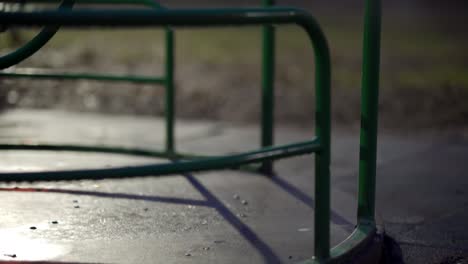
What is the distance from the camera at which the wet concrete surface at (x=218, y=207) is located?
3.04 metres

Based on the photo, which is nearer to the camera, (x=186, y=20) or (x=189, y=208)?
(x=186, y=20)

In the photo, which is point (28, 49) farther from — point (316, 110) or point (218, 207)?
point (316, 110)

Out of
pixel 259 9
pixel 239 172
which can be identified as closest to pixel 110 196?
pixel 239 172

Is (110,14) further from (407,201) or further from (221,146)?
(221,146)

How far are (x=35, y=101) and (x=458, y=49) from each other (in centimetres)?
460

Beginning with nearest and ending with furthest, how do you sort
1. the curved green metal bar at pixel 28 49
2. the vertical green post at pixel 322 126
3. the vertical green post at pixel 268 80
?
the vertical green post at pixel 322 126 → the curved green metal bar at pixel 28 49 → the vertical green post at pixel 268 80

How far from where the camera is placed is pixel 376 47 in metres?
2.99

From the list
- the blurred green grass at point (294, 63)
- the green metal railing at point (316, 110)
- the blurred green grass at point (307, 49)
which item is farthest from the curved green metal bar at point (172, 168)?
the blurred green grass at point (307, 49)

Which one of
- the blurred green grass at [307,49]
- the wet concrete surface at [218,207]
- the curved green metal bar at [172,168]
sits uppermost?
the blurred green grass at [307,49]

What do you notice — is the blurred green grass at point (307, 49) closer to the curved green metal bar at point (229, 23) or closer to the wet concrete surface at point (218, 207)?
the wet concrete surface at point (218, 207)

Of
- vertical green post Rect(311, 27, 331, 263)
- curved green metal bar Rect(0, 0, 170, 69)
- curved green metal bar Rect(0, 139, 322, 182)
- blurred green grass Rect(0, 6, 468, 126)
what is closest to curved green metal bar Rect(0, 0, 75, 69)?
curved green metal bar Rect(0, 0, 170, 69)

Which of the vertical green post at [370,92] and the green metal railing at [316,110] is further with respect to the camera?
the vertical green post at [370,92]

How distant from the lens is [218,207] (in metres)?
3.63

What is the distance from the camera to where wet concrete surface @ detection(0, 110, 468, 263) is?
3035mm
